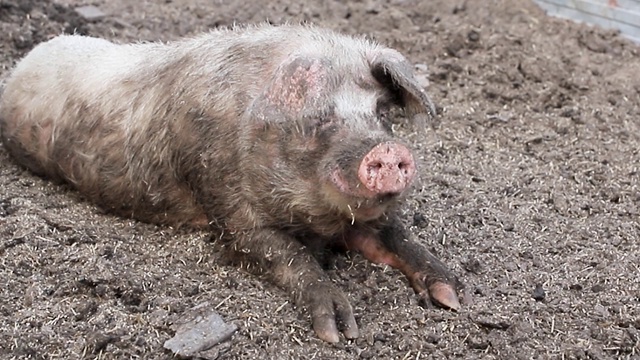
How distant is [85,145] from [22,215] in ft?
1.68

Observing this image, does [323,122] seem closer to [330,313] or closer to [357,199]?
[357,199]

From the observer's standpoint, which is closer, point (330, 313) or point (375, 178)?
point (375, 178)

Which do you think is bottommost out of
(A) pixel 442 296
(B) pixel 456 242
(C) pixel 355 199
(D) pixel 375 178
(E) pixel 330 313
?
(B) pixel 456 242

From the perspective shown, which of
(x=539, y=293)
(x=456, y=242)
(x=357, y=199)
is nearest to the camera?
(x=357, y=199)

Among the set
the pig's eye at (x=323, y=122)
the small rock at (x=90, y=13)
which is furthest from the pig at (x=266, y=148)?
the small rock at (x=90, y=13)

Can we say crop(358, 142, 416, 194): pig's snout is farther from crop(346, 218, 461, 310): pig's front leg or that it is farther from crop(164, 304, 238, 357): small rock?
crop(164, 304, 238, 357): small rock

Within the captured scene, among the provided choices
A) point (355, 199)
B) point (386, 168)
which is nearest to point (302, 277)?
point (355, 199)

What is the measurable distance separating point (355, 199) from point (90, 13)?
3.94m

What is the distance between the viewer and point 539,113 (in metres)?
5.96

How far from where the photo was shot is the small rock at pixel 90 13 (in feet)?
22.1

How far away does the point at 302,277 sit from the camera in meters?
3.71

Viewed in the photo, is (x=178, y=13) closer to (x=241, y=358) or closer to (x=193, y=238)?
(x=193, y=238)

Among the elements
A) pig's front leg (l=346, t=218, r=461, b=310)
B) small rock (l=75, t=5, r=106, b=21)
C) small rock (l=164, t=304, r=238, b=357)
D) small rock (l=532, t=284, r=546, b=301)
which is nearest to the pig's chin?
pig's front leg (l=346, t=218, r=461, b=310)

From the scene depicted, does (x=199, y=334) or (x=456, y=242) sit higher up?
(x=199, y=334)
